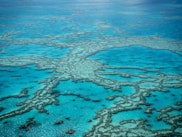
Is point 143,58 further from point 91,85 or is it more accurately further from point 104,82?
point 91,85

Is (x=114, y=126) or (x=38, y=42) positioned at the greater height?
(x=38, y=42)

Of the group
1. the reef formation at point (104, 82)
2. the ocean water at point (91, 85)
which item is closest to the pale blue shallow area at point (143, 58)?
the ocean water at point (91, 85)

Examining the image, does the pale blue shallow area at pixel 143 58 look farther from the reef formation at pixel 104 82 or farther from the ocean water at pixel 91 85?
the reef formation at pixel 104 82

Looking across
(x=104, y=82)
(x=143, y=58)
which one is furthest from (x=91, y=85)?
(x=143, y=58)

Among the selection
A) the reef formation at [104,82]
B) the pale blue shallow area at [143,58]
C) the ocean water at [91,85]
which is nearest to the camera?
the reef formation at [104,82]

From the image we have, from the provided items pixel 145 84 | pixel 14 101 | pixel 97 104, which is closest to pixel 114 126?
pixel 97 104

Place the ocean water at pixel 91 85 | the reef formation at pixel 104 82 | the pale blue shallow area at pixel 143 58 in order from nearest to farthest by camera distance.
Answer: the reef formation at pixel 104 82, the ocean water at pixel 91 85, the pale blue shallow area at pixel 143 58

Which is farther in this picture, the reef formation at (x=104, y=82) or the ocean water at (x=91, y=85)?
the ocean water at (x=91, y=85)

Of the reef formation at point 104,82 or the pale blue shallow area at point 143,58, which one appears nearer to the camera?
the reef formation at point 104,82

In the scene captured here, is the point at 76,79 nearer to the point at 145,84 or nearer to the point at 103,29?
the point at 145,84
